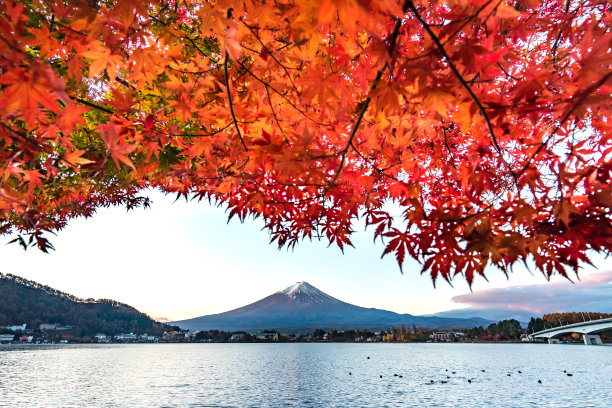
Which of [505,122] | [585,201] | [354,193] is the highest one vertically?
[354,193]

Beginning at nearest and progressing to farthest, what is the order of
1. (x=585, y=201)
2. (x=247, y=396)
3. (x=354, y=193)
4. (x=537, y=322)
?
(x=585, y=201) → (x=354, y=193) → (x=247, y=396) → (x=537, y=322)

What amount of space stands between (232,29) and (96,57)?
124cm

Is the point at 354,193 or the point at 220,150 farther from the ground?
the point at 220,150

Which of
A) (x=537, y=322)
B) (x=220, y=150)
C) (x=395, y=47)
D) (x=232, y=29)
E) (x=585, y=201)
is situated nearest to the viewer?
(x=395, y=47)

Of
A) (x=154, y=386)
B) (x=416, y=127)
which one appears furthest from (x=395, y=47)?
(x=154, y=386)

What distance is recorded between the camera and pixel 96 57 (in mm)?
2629

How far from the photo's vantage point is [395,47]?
1.97m

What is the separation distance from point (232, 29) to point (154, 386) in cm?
6220

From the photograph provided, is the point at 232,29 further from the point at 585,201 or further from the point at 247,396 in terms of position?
the point at 247,396

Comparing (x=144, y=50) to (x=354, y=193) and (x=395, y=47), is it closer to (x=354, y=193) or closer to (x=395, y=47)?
(x=395, y=47)

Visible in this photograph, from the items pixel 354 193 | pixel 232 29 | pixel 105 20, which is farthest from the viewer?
pixel 354 193

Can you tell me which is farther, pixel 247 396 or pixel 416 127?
pixel 247 396

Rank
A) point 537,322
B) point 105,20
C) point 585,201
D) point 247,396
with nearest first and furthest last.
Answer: point 105,20 < point 585,201 < point 247,396 < point 537,322

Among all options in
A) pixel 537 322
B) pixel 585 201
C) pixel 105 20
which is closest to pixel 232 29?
pixel 105 20
